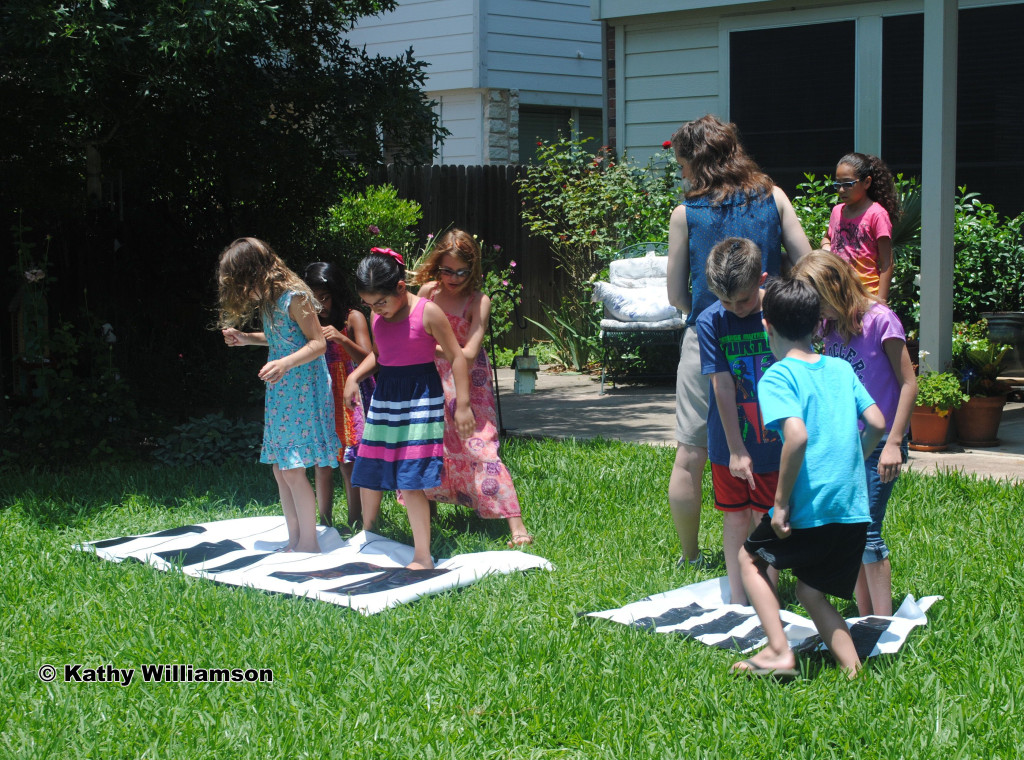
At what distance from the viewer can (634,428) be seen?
7566mm

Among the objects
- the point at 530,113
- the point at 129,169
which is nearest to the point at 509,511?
the point at 129,169

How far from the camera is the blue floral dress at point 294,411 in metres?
4.51

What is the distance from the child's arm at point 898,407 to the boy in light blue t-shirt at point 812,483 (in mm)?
293

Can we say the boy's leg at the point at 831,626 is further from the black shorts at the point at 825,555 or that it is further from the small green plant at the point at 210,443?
the small green plant at the point at 210,443

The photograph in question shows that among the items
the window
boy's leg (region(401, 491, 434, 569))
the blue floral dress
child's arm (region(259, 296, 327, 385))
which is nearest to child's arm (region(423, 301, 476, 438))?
boy's leg (region(401, 491, 434, 569))

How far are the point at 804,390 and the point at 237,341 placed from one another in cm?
254

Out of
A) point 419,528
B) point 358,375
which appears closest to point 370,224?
point 358,375

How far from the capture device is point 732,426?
352 cm

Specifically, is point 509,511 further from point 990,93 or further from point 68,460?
point 990,93

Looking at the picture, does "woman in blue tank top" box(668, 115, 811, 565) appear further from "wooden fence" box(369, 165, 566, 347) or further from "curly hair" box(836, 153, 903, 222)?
"wooden fence" box(369, 165, 566, 347)

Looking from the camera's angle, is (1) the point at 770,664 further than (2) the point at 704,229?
No

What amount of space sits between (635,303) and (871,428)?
621 cm

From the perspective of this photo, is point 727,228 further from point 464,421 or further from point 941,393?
point 941,393

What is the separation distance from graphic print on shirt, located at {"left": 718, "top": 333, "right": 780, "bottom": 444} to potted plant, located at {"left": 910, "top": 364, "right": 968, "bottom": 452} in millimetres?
3122
